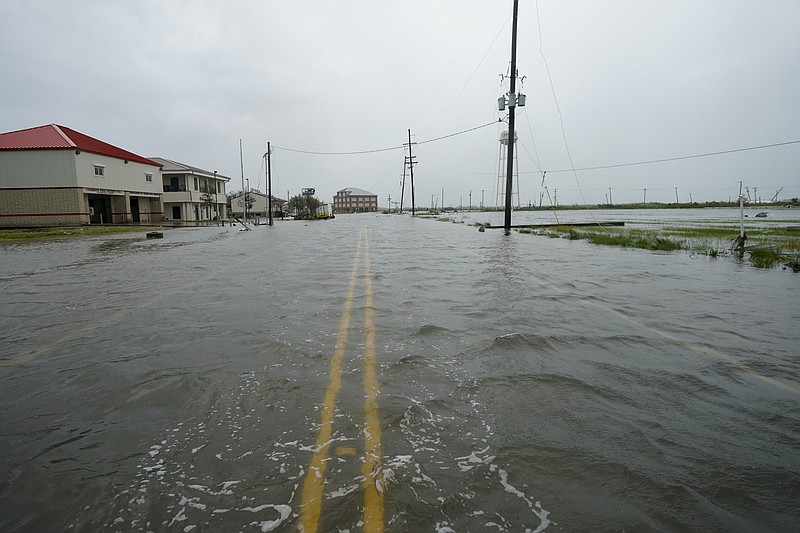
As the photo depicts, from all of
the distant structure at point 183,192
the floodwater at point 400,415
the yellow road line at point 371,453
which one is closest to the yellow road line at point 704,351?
the floodwater at point 400,415

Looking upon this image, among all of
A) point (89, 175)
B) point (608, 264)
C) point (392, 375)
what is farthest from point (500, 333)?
point (89, 175)

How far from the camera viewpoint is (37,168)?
4141 centimetres

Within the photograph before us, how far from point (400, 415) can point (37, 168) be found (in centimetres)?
5074

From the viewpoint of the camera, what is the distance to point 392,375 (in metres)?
4.61

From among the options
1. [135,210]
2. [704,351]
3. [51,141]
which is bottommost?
[704,351]

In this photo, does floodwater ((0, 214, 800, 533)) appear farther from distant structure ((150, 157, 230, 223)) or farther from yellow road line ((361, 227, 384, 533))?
distant structure ((150, 157, 230, 223))

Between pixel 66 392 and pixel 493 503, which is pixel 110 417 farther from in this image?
pixel 493 503

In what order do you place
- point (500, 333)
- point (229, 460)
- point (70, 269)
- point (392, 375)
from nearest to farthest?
point (229, 460) < point (392, 375) < point (500, 333) < point (70, 269)

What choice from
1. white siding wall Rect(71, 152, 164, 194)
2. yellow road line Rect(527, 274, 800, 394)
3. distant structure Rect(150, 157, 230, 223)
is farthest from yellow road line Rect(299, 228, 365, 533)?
distant structure Rect(150, 157, 230, 223)

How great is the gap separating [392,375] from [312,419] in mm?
1145

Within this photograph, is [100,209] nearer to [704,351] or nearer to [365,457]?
[365,457]

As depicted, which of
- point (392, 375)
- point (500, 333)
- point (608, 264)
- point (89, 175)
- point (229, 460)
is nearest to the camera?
point (229, 460)

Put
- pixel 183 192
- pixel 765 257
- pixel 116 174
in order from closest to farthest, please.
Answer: pixel 765 257 → pixel 116 174 → pixel 183 192

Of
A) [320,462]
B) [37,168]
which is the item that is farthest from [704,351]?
[37,168]
